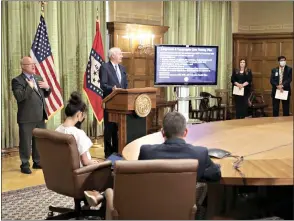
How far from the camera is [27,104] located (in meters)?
5.28

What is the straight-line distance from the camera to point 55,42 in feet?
23.3

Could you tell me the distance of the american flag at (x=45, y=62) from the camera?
20.0 ft

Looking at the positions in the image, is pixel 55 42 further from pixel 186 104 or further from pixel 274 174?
pixel 274 174

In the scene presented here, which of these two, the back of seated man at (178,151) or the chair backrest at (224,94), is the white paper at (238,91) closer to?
the chair backrest at (224,94)

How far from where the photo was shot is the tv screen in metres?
6.96

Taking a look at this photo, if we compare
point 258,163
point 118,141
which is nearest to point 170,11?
point 118,141

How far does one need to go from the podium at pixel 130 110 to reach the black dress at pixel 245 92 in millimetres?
4019

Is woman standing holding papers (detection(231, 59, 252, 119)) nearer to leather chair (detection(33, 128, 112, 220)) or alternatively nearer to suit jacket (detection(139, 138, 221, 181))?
leather chair (detection(33, 128, 112, 220))

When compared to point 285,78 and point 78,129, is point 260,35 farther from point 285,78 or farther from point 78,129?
point 78,129

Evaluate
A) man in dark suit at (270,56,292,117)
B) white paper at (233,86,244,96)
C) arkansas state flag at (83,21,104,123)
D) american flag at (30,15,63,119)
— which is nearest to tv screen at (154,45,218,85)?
arkansas state flag at (83,21,104,123)

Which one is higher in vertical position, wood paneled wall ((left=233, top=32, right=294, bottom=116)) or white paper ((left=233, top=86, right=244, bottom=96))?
wood paneled wall ((left=233, top=32, right=294, bottom=116))

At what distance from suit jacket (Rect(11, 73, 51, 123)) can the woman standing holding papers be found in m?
4.64

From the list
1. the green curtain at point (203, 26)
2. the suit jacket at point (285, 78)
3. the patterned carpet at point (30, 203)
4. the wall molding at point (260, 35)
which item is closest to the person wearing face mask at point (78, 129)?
the patterned carpet at point (30, 203)

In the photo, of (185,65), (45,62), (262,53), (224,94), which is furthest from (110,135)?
(262,53)
